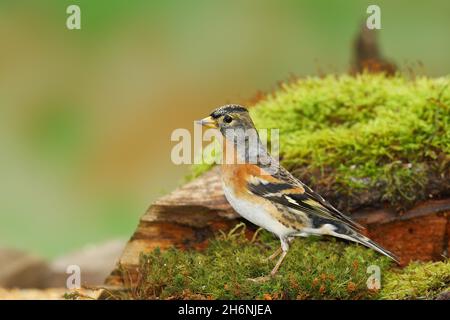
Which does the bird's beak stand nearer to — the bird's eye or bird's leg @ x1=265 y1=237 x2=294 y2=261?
the bird's eye

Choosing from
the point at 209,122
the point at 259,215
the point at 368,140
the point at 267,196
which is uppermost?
the point at 209,122

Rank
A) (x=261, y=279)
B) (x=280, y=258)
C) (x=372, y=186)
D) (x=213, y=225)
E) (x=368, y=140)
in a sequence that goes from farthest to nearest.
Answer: (x=368, y=140) → (x=213, y=225) → (x=372, y=186) → (x=280, y=258) → (x=261, y=279)

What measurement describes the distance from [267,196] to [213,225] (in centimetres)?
116

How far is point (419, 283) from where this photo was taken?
5965mm

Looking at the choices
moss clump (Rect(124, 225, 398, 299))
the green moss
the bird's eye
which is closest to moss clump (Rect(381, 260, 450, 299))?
the green moss

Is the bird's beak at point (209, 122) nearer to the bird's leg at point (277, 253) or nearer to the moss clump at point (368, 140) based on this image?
the bird's leg at point (277, 253)

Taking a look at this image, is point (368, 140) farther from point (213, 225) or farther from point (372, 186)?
point (213, 225)

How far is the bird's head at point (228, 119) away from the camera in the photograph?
6.00 metres

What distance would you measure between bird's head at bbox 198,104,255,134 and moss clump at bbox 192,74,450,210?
1.38 m

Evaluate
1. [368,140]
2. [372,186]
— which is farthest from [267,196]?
[368,140]

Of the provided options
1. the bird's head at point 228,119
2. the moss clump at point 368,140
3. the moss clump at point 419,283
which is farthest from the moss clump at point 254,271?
the bird's head at point 228,119
